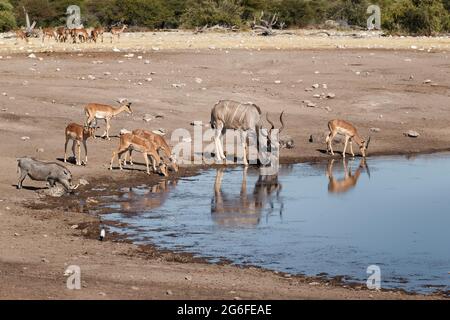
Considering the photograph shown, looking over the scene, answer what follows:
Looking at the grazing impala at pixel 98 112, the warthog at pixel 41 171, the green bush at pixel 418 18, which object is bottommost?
the warthog at pixel 41 171

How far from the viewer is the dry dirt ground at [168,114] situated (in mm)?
12812

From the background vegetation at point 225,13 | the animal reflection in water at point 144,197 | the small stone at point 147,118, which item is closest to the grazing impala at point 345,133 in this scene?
the small stone at point 147,118

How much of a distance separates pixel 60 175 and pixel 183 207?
83.2 inches

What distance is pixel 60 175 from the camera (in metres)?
18.6

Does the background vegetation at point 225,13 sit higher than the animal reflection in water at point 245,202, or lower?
higher

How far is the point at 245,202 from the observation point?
19.2 metres

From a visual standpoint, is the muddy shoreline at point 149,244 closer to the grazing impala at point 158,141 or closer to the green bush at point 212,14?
the grazing impala at point 158,141

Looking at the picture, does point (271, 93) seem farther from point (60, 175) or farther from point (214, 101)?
point (60, 175)

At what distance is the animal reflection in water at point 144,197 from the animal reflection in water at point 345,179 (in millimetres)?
2973

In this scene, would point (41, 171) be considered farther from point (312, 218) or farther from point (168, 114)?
point (168, 114)

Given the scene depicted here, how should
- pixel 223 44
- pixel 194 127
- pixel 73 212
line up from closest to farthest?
pixel 73 212, pixel 194 127, pixel 223 44

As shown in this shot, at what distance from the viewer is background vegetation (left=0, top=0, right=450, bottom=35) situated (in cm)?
4988
